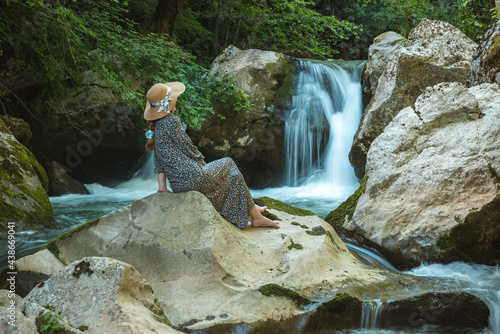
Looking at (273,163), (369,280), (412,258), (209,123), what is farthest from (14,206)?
(273,163)

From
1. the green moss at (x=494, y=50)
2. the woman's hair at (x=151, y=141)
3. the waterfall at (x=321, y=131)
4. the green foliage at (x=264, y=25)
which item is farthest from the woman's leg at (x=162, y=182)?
the green foliage at (x=264, y=25)

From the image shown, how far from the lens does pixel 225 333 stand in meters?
3.10

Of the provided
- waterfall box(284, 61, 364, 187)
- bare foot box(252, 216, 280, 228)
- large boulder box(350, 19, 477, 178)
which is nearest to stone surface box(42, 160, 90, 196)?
waterfall box(284, 61, 364, 187)

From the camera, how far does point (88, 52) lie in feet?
25.7

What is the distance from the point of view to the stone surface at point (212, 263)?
335 cm

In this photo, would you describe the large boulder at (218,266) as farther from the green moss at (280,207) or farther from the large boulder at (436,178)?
the green moss at (280,207)

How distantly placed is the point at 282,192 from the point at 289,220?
5.62 m

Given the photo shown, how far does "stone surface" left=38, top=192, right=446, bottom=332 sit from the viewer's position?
3348 mm

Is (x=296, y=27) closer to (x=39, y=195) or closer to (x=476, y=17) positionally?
(x=476, y=17)

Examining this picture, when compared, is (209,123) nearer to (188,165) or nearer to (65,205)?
(65,205)

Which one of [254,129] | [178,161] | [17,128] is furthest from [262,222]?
[254,129]

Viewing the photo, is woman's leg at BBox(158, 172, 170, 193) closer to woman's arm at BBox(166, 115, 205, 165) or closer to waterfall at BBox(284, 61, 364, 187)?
woman's arm at BBox(166, 115, 205, 165)

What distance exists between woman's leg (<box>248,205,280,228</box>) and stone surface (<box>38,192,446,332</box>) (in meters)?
0.35

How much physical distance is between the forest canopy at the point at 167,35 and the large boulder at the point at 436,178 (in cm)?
370
